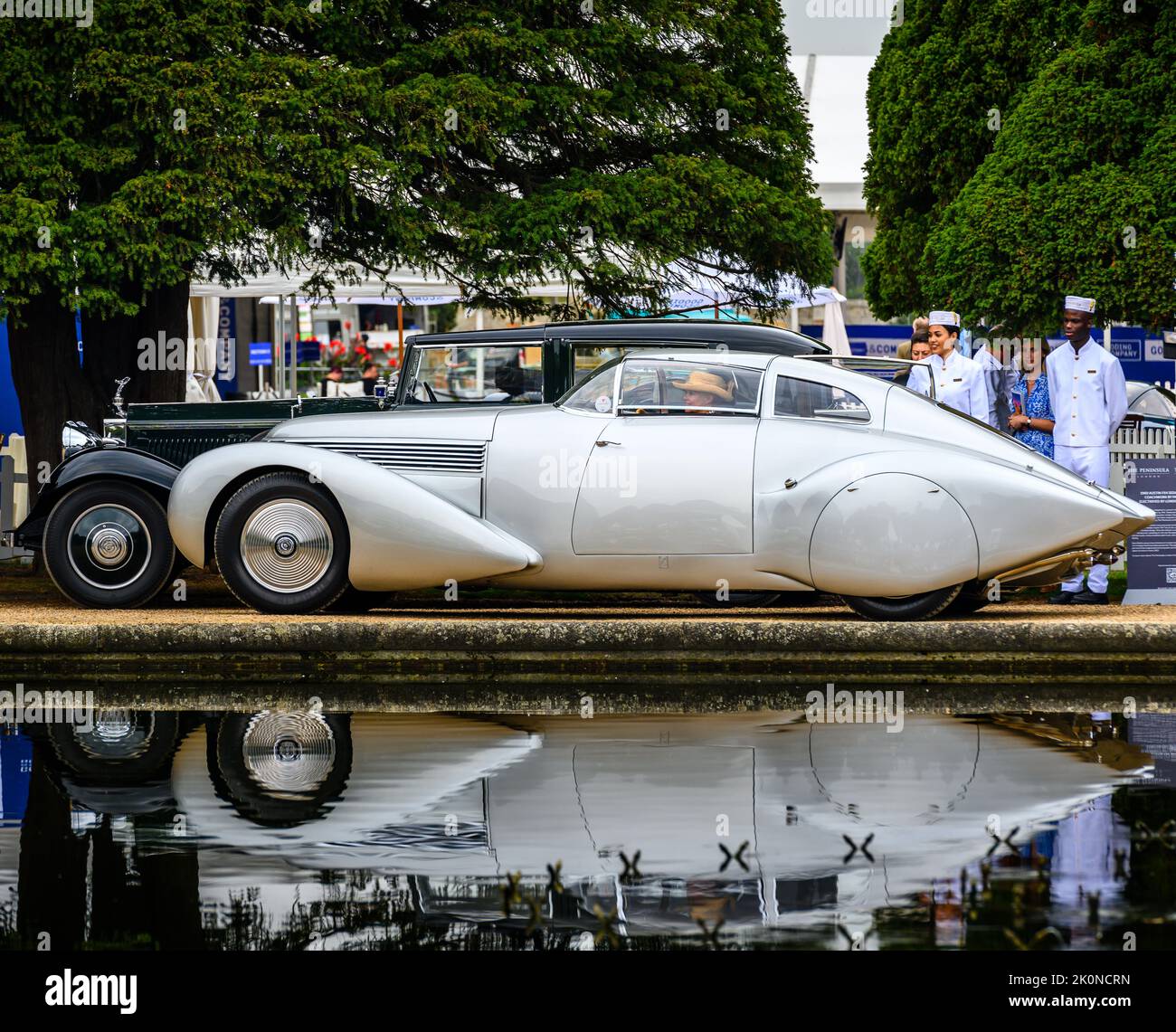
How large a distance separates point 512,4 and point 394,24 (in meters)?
0.85

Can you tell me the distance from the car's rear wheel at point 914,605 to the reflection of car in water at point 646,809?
1.59m

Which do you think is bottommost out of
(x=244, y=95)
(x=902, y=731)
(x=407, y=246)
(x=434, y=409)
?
(x=902, y=731)

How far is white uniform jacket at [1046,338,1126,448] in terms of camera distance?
1101cm

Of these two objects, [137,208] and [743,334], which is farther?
[137,208]

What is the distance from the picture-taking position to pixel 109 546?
10.0m

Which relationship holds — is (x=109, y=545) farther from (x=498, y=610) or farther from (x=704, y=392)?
(x=704, y=392)

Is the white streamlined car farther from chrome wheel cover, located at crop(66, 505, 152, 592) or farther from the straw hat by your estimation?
chrome wheel cover, located at crop(66, 505, 152, 592)

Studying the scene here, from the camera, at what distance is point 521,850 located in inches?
199

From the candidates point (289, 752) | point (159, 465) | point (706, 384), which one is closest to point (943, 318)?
point (706, 384)

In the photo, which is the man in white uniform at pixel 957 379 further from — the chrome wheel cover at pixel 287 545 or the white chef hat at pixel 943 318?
the chrome wheel cover at pixel 287 545

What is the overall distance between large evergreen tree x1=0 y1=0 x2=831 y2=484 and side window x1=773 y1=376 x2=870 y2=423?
294 centimetres

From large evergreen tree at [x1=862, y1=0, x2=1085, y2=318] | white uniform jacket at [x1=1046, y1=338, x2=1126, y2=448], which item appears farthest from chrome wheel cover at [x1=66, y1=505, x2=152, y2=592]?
large evergreen tree at [x1=862, y1=0, x2=1085, y2=318]
